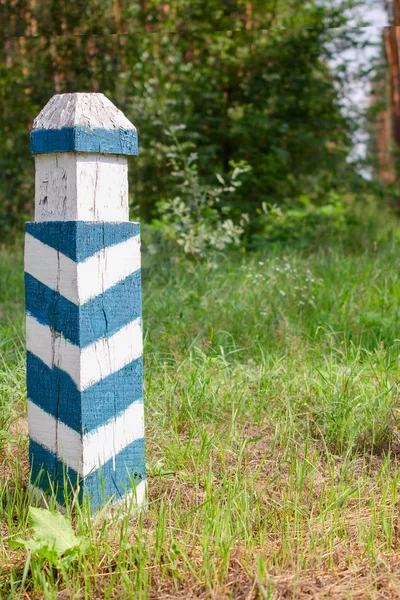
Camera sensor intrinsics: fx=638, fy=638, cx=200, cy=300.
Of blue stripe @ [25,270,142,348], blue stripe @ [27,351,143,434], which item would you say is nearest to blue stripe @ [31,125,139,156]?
blue stripe @ [25,270,142,348]

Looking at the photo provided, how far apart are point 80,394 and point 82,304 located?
293mm

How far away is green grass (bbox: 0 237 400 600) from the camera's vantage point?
1.91 meters

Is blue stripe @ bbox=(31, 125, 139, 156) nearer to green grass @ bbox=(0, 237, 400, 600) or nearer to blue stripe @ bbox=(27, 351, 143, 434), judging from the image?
blue stripe @ bbox=(27, 351, 143, 434)

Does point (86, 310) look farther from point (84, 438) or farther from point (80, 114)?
point (80, 114)

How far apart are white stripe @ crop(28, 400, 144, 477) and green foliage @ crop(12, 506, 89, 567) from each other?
180 millimetres

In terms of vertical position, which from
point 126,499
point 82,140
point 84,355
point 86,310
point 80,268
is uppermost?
point 82,140

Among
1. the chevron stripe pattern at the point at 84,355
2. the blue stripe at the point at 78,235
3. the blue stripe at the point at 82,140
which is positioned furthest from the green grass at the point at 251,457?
the blue stripe at the point at 82,140

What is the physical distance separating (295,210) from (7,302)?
14.8 ft

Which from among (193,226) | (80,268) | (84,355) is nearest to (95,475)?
(84,355)

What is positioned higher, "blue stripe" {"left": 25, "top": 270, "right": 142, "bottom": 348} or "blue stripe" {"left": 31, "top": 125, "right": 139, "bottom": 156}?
"blue stripe" {"left": 31, "top": 125, "right": 139, "bottom": 156}

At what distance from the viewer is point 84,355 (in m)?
2.08

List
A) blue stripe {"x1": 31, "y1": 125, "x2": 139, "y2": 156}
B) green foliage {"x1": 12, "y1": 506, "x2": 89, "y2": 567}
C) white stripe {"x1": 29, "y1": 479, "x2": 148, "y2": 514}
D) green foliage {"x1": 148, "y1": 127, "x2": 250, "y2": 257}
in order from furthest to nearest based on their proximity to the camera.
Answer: green foliage {"x1": 148, "y1": 127, "x2": 250, "y2": 257} → white stripe {"x1": 29, "y1": 479, "x2": 148, "y2": 514} → blue stripe {"x1": 31, "y1": 125, "x2": 139, "y2": 156} → green foliage {"x1": 12, "y1": 506, "x2": 89, "y2": 567}

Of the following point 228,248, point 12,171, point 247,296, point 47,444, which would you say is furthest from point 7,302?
point 12,171

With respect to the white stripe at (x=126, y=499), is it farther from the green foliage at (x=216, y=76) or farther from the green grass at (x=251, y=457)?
the green foliage at (x=216, y=76)
